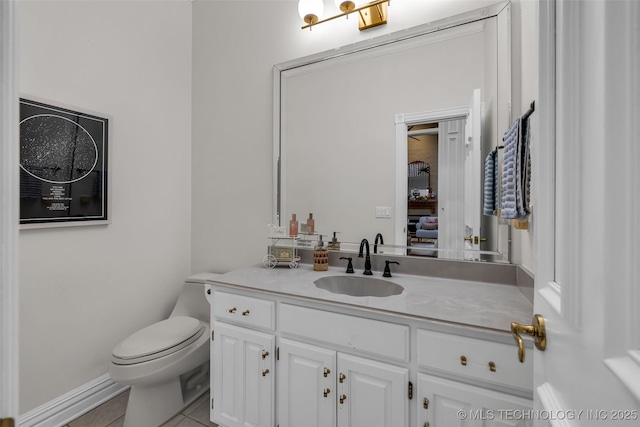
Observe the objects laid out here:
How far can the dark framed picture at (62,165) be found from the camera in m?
1.50

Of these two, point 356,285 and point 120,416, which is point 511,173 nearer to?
point 356,285

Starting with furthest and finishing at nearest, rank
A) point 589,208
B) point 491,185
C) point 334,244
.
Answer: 1. point 334,244
2. point 491,185
3. point 589,208

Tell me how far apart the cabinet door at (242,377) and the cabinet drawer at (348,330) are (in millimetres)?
162

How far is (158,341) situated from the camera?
1608 millimetres

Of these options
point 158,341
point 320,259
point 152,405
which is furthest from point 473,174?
point 152,405

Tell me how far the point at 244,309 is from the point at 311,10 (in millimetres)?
1748

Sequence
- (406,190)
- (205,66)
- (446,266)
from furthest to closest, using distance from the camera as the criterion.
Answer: (205,66)
(406,190)
(446,266)

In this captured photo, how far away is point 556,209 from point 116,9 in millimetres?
2550

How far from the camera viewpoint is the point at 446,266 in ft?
5.05

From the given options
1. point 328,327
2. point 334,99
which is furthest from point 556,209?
point 334,99

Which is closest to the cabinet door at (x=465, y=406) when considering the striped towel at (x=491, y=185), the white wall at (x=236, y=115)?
the striped towel at (x=491, y=185)

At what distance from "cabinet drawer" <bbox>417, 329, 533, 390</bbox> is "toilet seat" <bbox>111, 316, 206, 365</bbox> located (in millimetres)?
1283

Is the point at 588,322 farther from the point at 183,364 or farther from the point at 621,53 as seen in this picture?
the point at 183,364

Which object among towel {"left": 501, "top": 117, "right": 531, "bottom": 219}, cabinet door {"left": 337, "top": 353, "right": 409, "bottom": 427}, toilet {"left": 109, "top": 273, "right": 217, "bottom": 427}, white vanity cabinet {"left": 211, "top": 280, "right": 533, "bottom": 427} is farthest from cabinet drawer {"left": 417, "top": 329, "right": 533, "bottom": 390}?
toilet {"left": 109, "top": 273, "right": 217, "bottom": 427}
